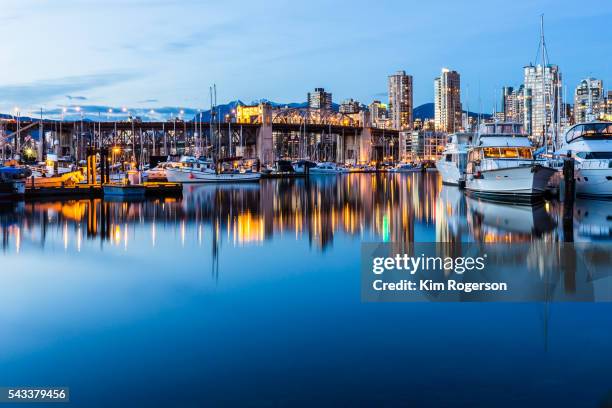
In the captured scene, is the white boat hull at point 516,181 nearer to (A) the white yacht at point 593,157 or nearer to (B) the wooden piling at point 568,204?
(A) the white yacht at point 593,157

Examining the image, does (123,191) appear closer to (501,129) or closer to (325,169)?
(501,129)

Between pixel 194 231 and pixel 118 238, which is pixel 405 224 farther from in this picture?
pixel 118 238

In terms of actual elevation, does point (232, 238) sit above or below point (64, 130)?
below

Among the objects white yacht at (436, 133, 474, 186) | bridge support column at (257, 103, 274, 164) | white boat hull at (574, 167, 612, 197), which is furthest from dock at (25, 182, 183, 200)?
bridge support column at (257, 103, 274, 164)

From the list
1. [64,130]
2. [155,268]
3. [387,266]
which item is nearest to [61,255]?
[155,268]

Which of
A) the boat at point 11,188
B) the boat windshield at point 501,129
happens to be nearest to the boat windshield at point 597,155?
the boat windshield at point 501,129

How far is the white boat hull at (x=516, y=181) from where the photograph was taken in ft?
112

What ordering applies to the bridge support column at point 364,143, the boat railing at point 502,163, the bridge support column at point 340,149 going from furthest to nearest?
the bridge support column at point 340,149, the bridge support column at point 364,143, the boat railing at point 502,163

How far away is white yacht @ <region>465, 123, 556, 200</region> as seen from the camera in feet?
113

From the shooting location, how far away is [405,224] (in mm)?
28328

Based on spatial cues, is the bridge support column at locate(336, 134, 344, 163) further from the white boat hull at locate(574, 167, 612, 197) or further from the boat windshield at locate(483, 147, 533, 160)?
the white boat hull at locate(574, 167, 612, 197)

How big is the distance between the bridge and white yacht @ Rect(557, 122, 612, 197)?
48383 mm

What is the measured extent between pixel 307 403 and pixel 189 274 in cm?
944

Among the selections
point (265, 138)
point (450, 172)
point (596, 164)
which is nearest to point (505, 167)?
point (596, 164)
